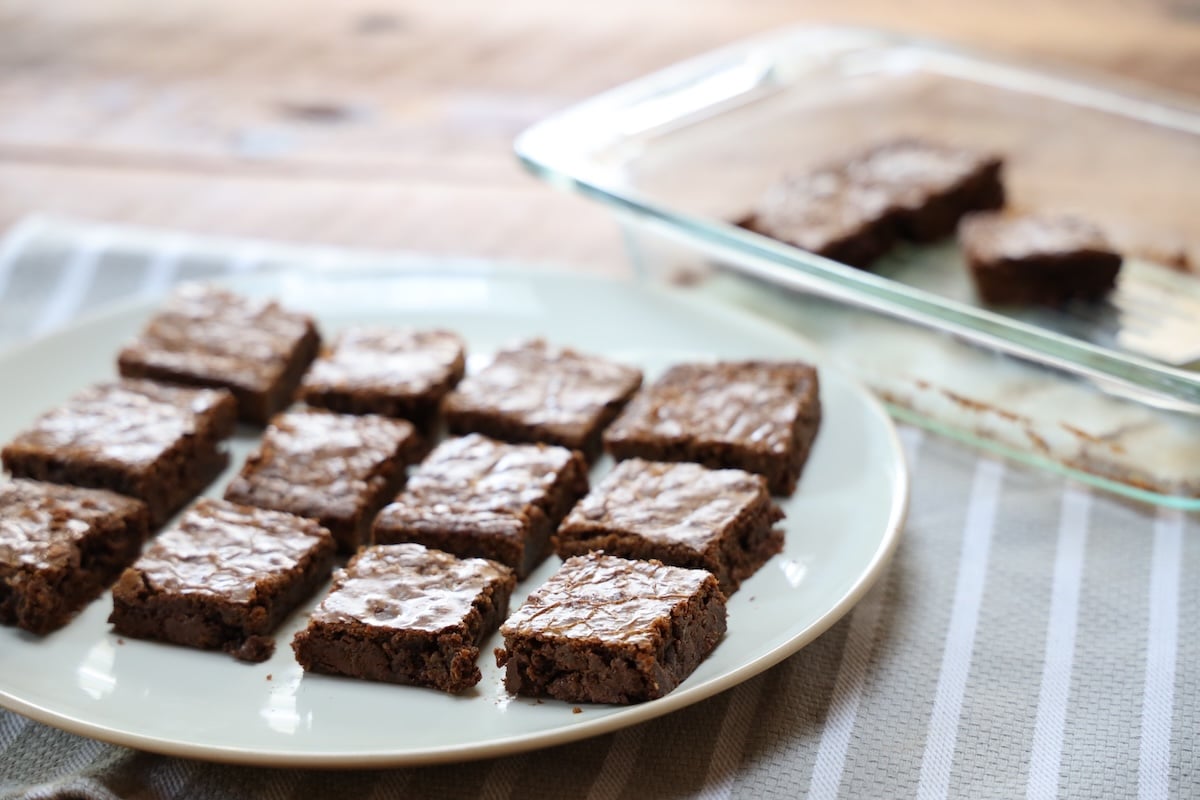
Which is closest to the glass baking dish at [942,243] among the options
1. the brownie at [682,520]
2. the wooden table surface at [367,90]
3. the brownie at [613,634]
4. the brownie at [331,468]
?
the wooden table surface at [367,90]

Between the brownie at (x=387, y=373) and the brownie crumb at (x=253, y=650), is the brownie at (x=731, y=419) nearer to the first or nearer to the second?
the brownie at (x=387, y=373)

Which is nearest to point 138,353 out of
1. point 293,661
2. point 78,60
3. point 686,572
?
point 293,661

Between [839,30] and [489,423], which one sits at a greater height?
[839,30]

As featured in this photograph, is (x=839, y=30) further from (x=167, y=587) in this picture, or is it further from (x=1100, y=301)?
(x=167, y=587)

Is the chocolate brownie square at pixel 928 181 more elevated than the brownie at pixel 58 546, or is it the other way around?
the chocolate brownie square at pixel 928 181

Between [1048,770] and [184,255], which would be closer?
[1048,770]
